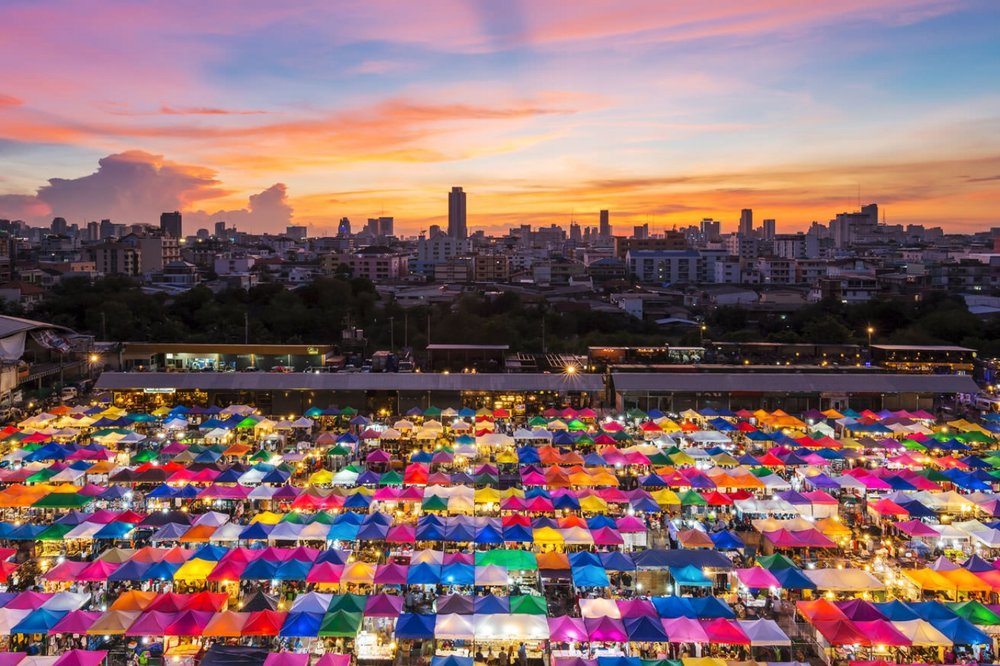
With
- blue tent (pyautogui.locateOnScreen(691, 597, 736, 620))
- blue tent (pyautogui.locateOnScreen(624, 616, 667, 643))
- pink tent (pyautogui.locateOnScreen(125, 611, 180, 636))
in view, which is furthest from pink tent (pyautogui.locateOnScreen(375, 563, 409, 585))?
blue tent (pyautogui.locateOnScreen(691, 597, 736, 620))

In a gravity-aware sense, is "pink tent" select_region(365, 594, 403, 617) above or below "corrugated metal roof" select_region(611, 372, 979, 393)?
below

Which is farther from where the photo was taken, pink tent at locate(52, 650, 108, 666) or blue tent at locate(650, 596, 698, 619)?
blue tent at locate(650, 596, 698, 619)

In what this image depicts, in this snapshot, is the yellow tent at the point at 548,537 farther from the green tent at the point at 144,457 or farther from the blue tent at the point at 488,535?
the green tent at the point at 144,457

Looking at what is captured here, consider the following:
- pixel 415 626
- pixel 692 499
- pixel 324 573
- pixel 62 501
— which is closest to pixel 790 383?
pixel 692 499

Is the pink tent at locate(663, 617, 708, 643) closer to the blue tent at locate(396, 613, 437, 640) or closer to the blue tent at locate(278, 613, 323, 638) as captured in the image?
the blue tent at locate(396, 613, 437, 640)

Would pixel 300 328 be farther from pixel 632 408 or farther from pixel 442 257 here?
pixel 442 257

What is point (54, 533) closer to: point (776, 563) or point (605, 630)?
point (605, 630)
